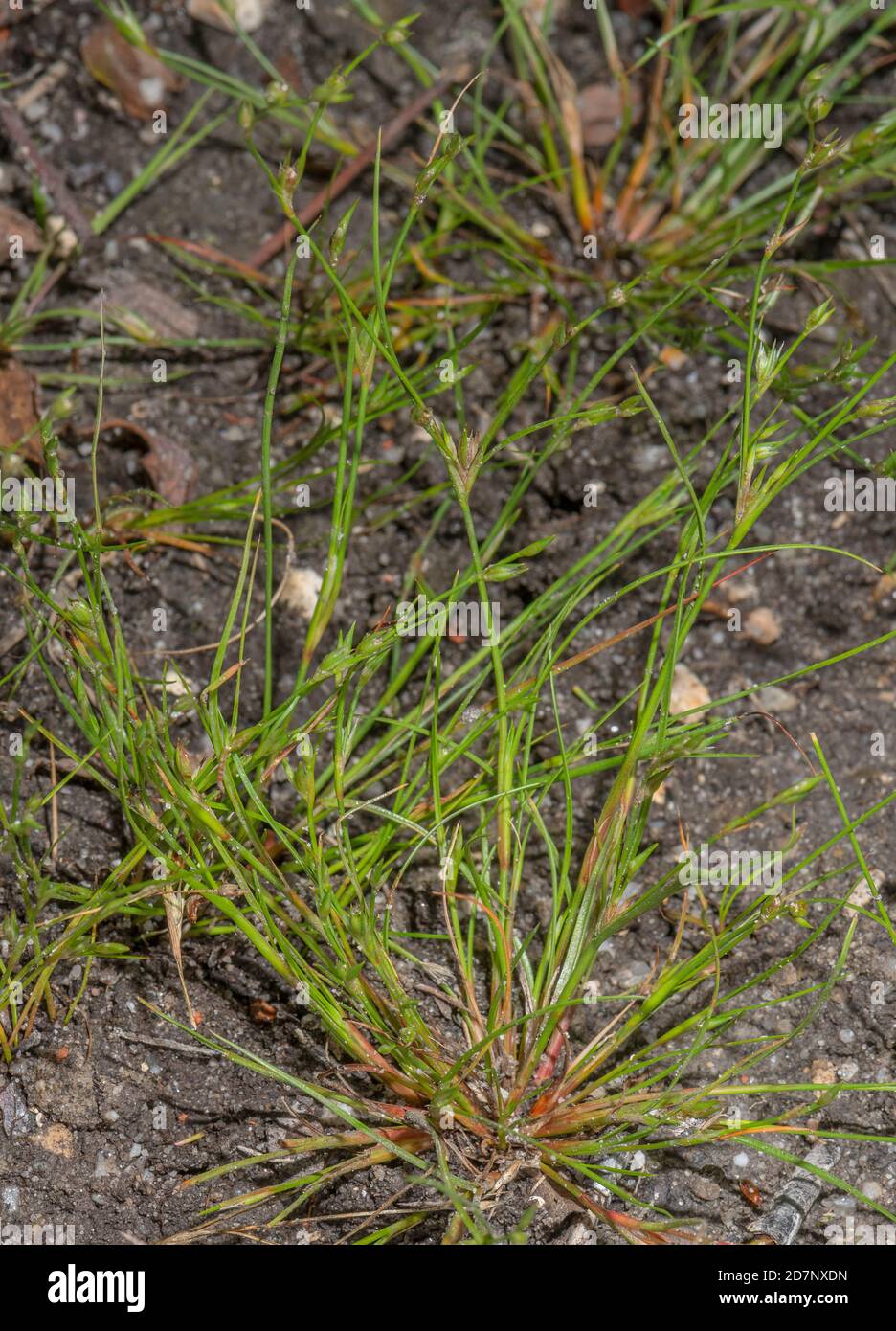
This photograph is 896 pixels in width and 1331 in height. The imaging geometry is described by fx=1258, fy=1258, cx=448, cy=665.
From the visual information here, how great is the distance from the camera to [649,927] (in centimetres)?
208

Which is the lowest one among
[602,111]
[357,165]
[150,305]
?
[150,305]

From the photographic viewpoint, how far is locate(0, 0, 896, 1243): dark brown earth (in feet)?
5.98

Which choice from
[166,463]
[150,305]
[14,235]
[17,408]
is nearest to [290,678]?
[166,463]

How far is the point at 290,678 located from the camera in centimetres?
225

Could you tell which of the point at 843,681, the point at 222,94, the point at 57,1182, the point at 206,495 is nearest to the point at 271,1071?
the point at 57,1182

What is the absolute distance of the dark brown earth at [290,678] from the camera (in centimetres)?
182

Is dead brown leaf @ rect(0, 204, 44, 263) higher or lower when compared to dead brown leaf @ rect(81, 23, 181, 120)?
lower

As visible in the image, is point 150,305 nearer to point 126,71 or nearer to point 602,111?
point 126,71

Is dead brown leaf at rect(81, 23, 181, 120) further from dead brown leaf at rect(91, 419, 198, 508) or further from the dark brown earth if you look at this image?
dead brown leaf at rect(91, 419, 198, 508)

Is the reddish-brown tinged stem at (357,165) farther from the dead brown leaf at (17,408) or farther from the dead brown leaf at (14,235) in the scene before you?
the dead brown leaf at (17,408)

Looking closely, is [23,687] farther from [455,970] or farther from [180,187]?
[180,187]

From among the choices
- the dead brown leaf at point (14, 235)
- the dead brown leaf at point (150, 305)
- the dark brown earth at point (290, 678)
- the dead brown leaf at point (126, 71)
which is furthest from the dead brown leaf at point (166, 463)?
the dead brown leaf at point (126, 71)

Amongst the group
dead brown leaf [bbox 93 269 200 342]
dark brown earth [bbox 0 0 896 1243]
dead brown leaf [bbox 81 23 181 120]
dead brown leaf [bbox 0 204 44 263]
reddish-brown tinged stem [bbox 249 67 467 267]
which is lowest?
dark brown earth [bbox 0 0 896 1243]

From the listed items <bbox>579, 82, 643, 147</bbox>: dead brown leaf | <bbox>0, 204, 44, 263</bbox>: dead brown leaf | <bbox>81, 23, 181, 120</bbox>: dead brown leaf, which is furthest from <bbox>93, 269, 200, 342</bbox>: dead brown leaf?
<bbox>579, 82, 643, 147</bbox>: dead brown leaf
